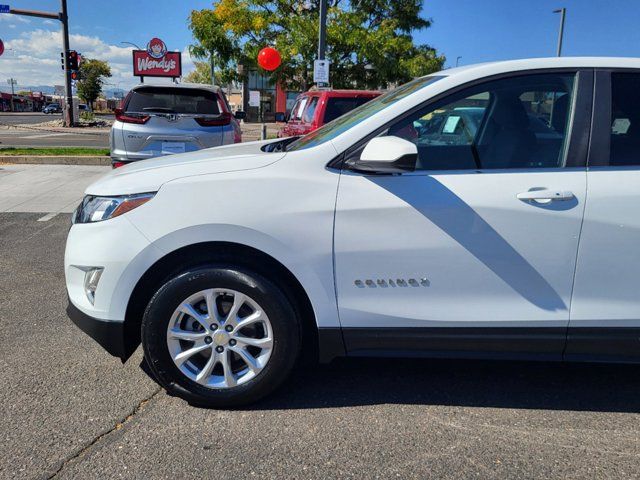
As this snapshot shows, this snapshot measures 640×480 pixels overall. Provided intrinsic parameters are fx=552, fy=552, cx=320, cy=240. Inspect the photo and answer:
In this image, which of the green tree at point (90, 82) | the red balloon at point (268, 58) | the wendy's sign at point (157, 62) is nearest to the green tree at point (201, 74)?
the green tree at point (90, 82)

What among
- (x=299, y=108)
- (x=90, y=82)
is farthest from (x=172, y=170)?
(x=90, y=82)

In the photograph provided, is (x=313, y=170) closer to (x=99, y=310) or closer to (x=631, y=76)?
(x=99, y=310)

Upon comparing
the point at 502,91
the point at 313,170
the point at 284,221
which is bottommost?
the point at 284,221

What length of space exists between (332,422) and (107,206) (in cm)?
161

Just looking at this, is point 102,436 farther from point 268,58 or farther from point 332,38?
point 332,38

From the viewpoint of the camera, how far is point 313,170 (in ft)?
9.05

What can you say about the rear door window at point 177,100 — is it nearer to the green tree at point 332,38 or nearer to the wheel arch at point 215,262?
the wheel arch at point 215,262

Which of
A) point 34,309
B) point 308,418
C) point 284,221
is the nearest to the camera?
point 284,221

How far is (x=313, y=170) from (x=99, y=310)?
1.32 m

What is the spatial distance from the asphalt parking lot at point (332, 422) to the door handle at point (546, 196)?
1159 mm

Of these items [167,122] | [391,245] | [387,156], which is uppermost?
[167,122]

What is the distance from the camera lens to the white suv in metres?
2.68

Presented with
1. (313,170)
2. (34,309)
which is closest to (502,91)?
(313,170)

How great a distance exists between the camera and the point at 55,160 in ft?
39.5
